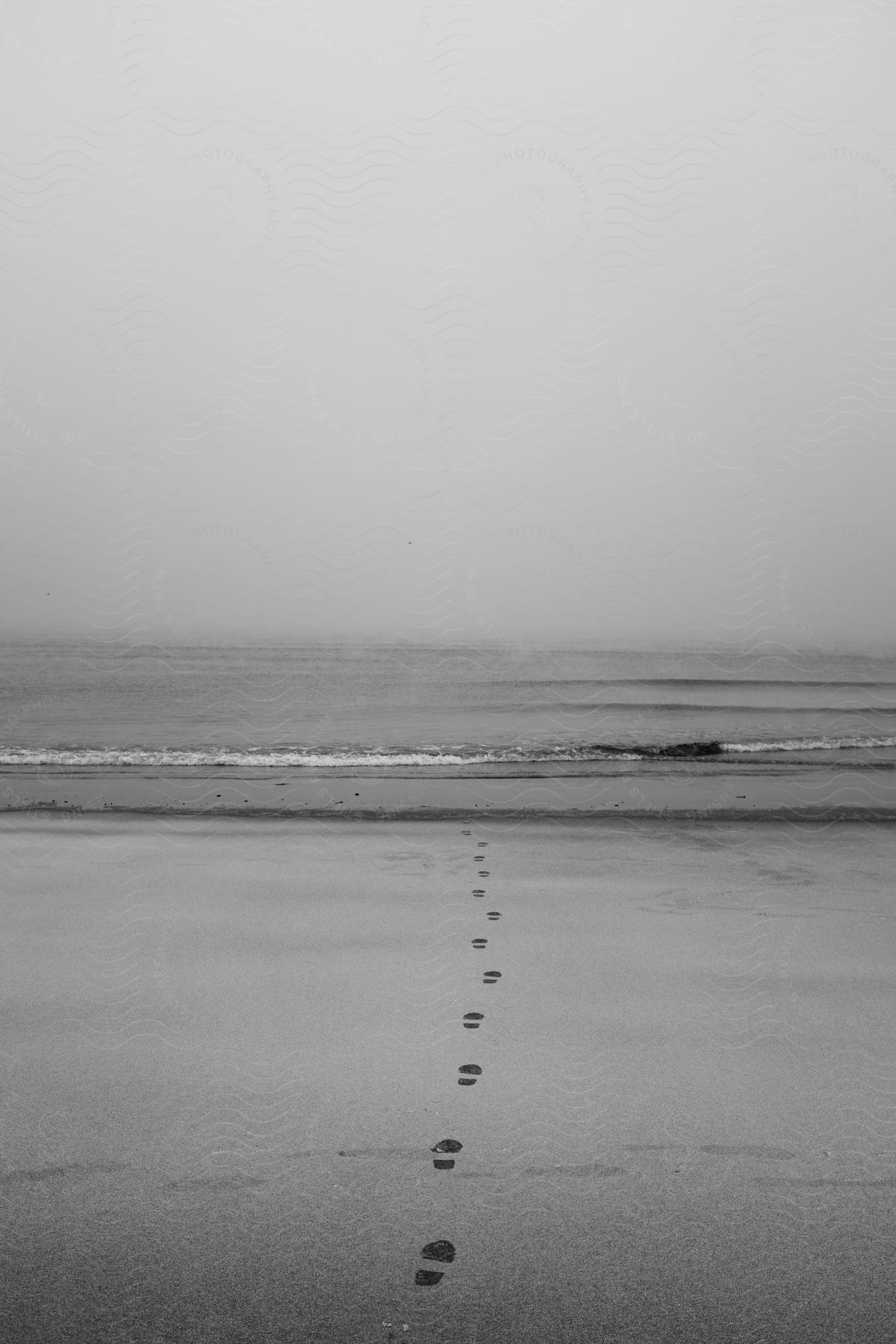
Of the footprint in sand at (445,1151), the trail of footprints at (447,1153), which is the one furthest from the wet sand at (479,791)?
the footprint in sand at (445,1151)

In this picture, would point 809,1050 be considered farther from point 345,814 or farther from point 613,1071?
point 345,814

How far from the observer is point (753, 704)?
15.3 meters

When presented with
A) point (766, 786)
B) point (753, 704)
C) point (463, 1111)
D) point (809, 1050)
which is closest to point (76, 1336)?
point (463, 1111)

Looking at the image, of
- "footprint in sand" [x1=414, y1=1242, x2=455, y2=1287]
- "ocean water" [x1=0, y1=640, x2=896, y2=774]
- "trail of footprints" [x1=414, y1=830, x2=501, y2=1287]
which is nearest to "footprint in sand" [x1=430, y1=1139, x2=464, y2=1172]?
"trail of footprints" [x1=414, y1=830, x2=501, y2=1287]

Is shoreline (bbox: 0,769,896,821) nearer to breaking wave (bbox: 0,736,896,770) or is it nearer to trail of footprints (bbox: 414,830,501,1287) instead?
breaking wave (bbox: 0,736,896,770)

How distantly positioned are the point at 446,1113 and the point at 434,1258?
1.81ft

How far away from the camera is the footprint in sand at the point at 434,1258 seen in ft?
5.37

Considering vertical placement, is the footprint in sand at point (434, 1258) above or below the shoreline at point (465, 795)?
below

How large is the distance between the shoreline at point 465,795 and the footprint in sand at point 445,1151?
438 cm

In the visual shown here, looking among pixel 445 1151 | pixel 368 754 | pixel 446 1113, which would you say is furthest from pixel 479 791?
pixel 445 1151

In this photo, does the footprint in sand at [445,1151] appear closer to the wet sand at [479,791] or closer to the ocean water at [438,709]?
the wet sand at [479,791]

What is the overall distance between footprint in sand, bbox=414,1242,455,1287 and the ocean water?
7648 mm

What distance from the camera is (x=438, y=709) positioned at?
14.8 metres

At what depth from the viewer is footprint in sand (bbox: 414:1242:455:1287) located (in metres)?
1.64
